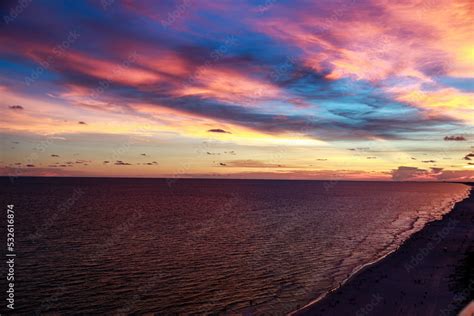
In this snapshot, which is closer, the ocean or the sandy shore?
the sandy shore

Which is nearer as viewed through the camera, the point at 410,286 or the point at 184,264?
the point at 410,286

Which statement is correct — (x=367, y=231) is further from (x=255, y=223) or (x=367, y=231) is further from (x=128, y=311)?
(x=128, y=311)

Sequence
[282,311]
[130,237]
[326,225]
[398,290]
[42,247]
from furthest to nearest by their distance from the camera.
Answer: [326,225] < [130,237] < [42,247] < [398,290] < [282,311]

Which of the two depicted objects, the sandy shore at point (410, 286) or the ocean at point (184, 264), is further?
the ocean at point (184, 264)

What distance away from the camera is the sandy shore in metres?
29.0

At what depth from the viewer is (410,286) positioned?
114 feet

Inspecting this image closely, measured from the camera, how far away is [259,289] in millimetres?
34812

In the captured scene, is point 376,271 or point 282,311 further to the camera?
point 376,271

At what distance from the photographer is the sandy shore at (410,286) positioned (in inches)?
1142

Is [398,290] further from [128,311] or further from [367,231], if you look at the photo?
[367,231]

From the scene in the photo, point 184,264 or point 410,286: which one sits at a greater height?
point 184,264

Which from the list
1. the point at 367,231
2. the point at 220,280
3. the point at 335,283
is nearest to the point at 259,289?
the point at 220,280

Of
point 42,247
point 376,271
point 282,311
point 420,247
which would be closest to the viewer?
point 282,311

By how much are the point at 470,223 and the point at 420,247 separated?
34579 mm
